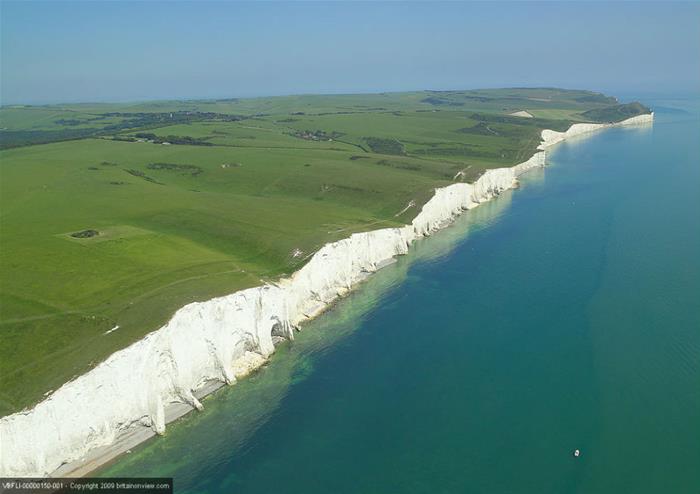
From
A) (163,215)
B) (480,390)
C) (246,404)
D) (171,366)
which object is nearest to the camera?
(171,366)

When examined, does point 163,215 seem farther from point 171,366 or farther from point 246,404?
point 246,404

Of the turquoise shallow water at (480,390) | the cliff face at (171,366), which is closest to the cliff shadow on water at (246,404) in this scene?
the turquoise shallow water at (480,390)

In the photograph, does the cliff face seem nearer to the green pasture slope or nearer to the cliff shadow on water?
the green pasture slope

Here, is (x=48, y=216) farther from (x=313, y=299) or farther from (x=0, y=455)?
(x=0, y=455)

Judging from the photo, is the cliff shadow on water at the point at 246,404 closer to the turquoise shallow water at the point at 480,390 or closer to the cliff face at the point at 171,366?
the turquoise shallow water at the point at 480,390

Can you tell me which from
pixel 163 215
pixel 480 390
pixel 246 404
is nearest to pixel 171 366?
pixel 246 404

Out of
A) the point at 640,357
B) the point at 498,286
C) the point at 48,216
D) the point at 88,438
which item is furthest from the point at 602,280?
the point at 48,216

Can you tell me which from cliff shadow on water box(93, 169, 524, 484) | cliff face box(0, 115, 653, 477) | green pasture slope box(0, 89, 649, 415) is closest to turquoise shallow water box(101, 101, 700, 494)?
cliff shadow on water box(93, 169, 524, 484)
